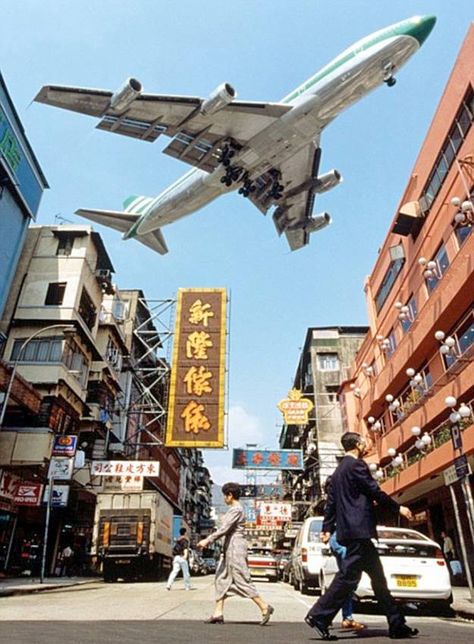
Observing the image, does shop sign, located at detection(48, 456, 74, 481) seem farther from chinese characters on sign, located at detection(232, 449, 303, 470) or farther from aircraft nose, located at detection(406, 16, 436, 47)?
chinese characters on sign, located at detection(232, 449, 303, 470)

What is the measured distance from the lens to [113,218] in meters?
26.2

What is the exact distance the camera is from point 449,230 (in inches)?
755

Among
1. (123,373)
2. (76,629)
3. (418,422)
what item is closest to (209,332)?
(123,373)

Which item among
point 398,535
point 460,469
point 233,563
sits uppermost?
point 460,469

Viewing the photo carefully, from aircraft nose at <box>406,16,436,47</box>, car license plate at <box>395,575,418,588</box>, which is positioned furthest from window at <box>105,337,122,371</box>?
car license plate at <box>395,575,418,588</box>

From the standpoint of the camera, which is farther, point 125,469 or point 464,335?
point 125,469

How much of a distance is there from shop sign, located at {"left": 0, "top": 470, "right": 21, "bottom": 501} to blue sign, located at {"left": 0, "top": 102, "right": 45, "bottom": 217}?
13145 mm

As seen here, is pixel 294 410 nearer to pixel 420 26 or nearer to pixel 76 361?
pixel 76 361

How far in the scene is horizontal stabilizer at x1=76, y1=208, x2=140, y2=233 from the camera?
25953 millimetres

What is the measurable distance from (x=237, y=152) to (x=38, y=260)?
48.5 ft

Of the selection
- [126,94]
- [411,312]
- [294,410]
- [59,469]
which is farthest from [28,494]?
[294,410]

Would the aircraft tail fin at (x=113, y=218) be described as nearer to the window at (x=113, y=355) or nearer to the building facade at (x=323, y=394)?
the window at (x=113, y=355)

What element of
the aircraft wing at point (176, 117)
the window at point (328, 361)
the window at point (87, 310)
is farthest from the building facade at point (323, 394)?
the aircraft wing at point (176, 117)

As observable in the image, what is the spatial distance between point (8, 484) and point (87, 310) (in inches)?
484
